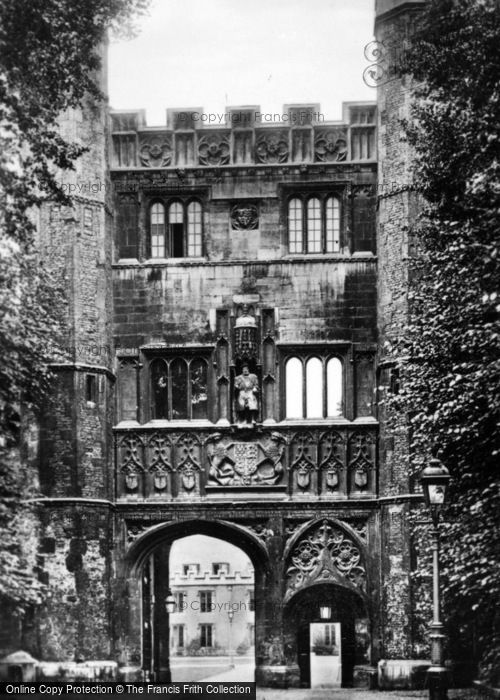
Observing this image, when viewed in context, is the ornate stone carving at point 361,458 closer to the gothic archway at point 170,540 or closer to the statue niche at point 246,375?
the statue niche at point 246,375

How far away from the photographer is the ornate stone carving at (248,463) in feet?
128

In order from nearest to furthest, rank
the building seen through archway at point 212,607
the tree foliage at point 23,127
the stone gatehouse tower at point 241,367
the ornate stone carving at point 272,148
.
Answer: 1. the tree foliage at point 23,127
2. the stone gatehouse tower at point 241,367
3. the ornate stone carving at point 272,148
4. the building seen through archway at point 212,607

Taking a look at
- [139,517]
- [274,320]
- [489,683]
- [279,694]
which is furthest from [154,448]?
[489,683]

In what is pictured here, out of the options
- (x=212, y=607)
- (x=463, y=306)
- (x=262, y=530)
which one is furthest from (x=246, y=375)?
(x=212, y=607)

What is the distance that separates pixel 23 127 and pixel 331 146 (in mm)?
12721

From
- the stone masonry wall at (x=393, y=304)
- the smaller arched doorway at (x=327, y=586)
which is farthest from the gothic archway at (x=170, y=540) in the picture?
the stone masonry wall at (x=393, y=304)

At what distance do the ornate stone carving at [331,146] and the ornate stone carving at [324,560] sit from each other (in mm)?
9548

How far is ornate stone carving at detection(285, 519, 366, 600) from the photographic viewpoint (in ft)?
127

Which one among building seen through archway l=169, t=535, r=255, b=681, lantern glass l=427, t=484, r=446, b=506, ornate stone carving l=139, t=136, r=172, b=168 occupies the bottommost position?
building seen through archway l=169, t=535, r=255, b=681

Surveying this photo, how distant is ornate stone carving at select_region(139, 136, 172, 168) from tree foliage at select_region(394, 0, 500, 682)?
8.30m

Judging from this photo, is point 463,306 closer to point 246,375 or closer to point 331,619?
point 246,375

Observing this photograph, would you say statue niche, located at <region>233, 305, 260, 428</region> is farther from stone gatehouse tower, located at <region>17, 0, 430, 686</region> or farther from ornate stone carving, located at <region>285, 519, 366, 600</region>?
ornate stone carving, located at <region>285, 519, 366, 600</region>

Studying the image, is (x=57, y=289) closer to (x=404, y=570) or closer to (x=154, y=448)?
(x=154, y=448)

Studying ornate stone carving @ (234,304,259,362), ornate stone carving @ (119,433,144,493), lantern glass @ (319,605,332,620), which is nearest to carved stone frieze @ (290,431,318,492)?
ornate stone carving @ (234,304,259,362)
